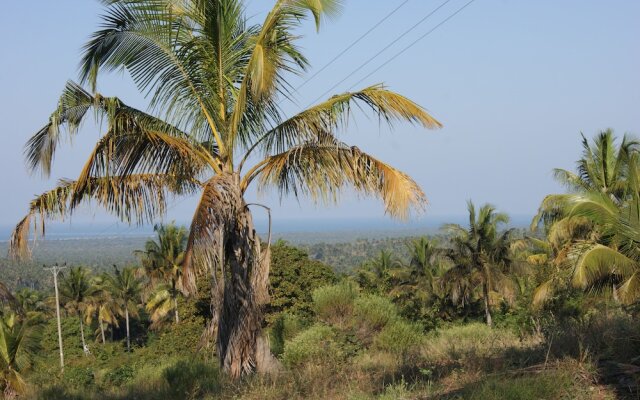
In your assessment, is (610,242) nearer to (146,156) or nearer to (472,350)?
(472,350)

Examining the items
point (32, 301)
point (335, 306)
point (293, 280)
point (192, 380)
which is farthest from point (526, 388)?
point (32, 301)

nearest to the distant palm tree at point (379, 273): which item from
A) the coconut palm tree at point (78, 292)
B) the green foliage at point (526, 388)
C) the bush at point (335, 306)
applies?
the bush at point (335, 306)

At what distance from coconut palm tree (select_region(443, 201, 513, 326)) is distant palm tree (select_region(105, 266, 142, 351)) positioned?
33294 mm

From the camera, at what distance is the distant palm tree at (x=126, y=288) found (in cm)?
5975

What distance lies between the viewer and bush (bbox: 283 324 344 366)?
11.3 meters

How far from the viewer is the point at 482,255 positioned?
33719mm

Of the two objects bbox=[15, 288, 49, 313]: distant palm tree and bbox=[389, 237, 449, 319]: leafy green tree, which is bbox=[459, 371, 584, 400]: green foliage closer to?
bbox=[389, 237, 449, 319]: leafy green tree

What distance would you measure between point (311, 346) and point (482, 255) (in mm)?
22863

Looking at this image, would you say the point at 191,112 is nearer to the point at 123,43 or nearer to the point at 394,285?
the point at 123,43

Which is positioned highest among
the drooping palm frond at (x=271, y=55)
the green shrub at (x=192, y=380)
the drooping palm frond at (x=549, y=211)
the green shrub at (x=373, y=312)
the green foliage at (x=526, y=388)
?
the drooping palm frond at (x=271, y=55)

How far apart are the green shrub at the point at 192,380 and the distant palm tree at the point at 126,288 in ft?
166

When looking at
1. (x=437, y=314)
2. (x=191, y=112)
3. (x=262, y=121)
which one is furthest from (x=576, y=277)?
(x=437, y=314)

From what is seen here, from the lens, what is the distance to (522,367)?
21.2ft

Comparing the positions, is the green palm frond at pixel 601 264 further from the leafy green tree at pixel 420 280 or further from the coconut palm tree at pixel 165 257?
the coconut palm tree at pixel 165 257
